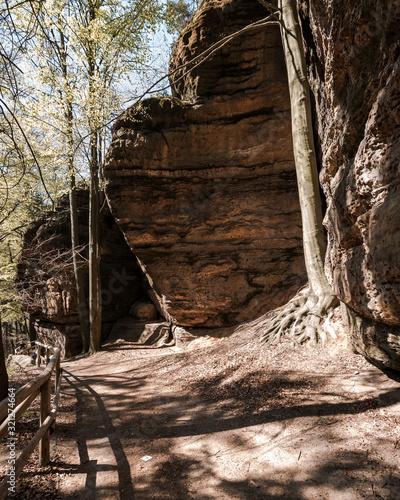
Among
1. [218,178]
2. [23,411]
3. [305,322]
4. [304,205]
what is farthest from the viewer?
[218,178]

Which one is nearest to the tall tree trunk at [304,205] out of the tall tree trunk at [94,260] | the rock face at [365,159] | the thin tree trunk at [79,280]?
the rock face at [365,159]

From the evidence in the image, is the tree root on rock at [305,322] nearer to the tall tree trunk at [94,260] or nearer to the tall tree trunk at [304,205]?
the tall tree trunk at [304,205]

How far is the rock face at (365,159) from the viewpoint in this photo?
263cm

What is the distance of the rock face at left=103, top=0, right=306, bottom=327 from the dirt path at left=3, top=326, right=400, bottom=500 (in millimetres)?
4688

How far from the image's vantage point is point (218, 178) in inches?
401

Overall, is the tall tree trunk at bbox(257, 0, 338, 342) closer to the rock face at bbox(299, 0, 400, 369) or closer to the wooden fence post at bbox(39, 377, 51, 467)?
the rock face at bbox(299, 0, 400, 369)

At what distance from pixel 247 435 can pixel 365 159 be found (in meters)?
3.18

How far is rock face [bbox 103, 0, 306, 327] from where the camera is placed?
952 centimetres

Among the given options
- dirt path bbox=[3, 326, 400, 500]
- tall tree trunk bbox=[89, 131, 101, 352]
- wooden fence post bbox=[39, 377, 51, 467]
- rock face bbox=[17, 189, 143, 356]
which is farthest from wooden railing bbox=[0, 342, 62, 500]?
rock face bbox=[17, 189, 143, 356]

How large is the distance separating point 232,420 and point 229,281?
662cm

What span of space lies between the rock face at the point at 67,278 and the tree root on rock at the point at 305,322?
34.0 ft

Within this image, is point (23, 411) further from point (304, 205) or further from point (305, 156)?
point (305, 156)

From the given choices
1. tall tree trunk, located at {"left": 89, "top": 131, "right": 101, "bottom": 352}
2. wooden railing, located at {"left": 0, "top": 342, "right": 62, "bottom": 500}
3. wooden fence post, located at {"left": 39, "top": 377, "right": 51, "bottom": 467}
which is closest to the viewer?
wooden railing, located at {"left": 0, "top": 342, "right": 62, "bottom": 500}

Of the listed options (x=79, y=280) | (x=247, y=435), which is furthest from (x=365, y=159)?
(x=79, y=280)
